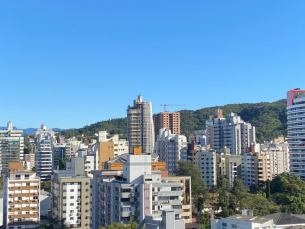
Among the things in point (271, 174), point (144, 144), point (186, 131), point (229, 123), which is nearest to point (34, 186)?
point (271, 174)

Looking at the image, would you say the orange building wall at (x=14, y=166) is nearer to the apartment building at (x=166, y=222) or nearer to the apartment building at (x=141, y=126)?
the apartment building at (x=166, y=222)

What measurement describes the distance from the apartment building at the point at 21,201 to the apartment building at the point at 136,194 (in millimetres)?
10066

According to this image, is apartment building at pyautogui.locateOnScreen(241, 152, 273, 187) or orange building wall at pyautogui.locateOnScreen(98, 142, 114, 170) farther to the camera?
apartment building at pyautogui.locateOnScreen(241, 152, 273, 187)

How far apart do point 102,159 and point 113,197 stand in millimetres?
28364

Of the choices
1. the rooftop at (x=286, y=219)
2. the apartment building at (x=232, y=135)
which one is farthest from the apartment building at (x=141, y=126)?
the rooftop at (x=286, y=219)

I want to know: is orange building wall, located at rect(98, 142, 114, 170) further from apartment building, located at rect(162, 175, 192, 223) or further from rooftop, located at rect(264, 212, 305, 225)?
rooftop, located at rect(264, 212, 305, 225)

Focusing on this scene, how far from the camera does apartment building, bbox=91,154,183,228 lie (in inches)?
1486

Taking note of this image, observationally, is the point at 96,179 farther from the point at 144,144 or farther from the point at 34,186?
the point at 144,144

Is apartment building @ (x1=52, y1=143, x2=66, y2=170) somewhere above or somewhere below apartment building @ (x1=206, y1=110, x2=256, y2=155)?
below

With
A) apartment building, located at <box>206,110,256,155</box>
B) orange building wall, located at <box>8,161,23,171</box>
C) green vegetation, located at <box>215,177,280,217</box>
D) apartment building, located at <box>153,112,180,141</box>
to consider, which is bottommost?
green vegetation, located at <box>215,177,280,217</box>

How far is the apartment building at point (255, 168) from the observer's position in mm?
70188

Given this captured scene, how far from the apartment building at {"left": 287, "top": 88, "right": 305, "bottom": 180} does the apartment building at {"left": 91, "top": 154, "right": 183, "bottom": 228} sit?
35.8m

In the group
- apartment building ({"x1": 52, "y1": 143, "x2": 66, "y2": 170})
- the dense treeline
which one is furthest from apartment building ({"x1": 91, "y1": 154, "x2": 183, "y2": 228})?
apartment building ({"x1": 52, "y1": 143, "x2": 66, "y2": 170})

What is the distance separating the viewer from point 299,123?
69938mm
